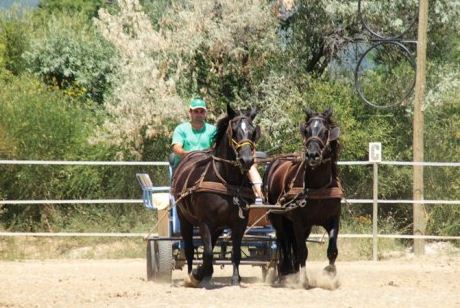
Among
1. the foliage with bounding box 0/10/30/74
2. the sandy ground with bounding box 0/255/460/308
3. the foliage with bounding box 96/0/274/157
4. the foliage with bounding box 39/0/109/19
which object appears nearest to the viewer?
the sandy ground with bounding box 0/255/460/308

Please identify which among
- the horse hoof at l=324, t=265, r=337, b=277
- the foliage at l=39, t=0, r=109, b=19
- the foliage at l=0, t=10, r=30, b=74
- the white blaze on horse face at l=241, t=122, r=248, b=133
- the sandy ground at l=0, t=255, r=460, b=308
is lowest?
the sandy ground at l=0, t=255, r=460, b=308

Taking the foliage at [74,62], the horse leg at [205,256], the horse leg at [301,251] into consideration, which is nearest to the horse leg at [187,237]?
the horse leg at [205,256]

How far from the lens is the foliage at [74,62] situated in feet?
88.5

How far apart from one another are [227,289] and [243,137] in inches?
63.3

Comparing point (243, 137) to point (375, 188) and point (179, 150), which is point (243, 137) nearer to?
point (179, 150)

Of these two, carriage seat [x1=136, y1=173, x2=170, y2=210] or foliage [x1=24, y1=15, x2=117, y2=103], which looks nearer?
carriage seat [x1=136, y1=173, x2=170, y2=210]

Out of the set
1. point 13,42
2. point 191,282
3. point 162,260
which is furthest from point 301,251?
point 13,42

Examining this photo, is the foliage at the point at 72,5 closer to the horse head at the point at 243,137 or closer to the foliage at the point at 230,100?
the foliage at the point at 230,100

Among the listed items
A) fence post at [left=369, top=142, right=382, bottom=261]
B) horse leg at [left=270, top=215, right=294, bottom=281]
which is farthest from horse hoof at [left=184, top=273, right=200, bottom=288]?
fence post at [left=369, top=142, right=382, bottom=261]

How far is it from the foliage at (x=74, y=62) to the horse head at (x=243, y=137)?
15.0m

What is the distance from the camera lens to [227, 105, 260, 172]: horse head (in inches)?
450

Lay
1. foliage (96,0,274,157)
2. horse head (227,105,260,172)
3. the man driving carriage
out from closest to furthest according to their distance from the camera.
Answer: horse head (227,105,260,172)
the man driving carriage
foliage (96,0,274,157)

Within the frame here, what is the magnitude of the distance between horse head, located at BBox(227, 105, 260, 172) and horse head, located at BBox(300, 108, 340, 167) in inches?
23.9

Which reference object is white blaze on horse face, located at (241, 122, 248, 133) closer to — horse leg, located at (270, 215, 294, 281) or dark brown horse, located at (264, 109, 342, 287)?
dark brown horse, located at (264, 109, 342, 287)
